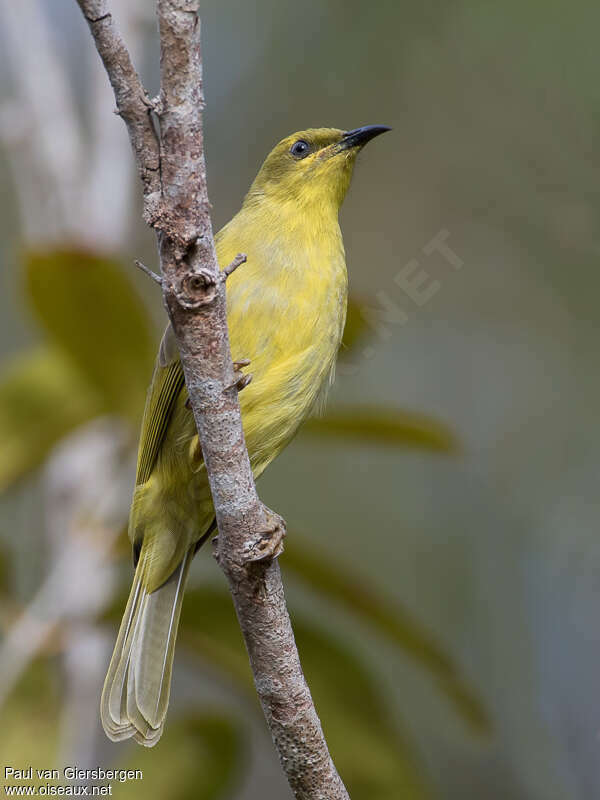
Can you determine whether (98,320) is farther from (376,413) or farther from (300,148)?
(300,148)

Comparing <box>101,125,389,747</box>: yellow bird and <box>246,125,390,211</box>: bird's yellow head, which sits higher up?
<box>246,125,390,211</box>: bird's yellow head

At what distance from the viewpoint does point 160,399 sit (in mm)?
3070

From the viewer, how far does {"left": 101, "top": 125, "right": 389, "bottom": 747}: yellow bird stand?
3.00 meters

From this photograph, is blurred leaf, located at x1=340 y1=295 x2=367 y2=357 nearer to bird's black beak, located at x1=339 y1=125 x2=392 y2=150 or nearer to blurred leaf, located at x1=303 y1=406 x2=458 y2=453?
blurred leaf, located at x1=303 y1=406 x2=458 y2=453

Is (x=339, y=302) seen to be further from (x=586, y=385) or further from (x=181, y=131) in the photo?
(x=586, y=385)

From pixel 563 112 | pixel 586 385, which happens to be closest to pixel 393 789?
pixel 586 385

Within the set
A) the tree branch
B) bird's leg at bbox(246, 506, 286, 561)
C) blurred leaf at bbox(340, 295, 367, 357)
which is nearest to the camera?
the tree branch

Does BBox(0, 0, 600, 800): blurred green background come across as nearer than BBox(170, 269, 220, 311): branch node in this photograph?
No

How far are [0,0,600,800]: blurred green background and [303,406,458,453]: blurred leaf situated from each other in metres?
0.01

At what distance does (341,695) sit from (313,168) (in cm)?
184

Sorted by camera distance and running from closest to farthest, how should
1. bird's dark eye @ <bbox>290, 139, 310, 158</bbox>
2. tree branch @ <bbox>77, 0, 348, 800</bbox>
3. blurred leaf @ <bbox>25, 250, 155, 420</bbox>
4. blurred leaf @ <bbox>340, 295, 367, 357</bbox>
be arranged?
1. tree branch @ <bbox>77, 0, 348, 800</bbox>
2. blurred leaf @ <bbox>25, 250, 155, 420</bbox>
3. blurred leaf @ <bbox>340, 295, 367, 357</bbox>
4. bird's dark eye @ <bbox>290, 139, 310, 158</bbox>

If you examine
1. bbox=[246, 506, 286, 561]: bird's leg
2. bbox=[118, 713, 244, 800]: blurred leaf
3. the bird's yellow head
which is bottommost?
bbox=[118, 713, 244, 800]: blurred leaf

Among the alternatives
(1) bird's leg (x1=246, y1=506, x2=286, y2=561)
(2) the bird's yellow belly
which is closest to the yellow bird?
(2) the bird's yellow belly

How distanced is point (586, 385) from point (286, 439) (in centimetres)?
357
